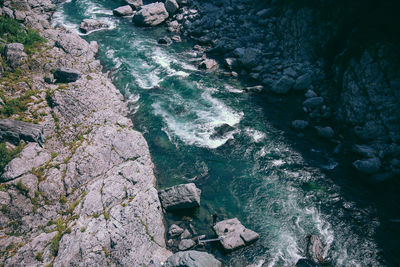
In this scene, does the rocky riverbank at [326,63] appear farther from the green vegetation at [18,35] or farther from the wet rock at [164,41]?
the green vegetation at [18,35]

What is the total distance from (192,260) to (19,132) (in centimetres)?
1703

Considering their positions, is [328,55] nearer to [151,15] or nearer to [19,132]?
[151,15]

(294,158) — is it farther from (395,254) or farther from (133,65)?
(133,65)

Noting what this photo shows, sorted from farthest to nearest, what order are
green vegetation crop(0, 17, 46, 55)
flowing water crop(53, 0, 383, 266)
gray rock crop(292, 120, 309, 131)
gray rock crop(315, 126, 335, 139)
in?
green vegetation crop(0, 17, 46, 55) < gray rock crop(292, 120, 309, 131) < gray rock crop(315, 126, 335, 139) < flowing water crop(53, 0, 383, 266)

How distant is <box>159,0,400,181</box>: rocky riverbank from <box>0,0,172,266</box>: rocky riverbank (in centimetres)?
1676

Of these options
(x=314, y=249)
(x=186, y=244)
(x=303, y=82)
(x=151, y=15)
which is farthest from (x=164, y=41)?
(x=314, y=249)

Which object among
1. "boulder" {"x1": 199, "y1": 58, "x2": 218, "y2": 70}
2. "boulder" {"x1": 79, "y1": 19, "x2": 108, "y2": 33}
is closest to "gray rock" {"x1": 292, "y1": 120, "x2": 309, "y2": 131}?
"boulder" {"x1": 199, "y1": 58, "x2": 218, "y2": 70}

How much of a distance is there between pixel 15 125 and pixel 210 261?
1870 cm

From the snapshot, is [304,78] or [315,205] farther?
[304,78]

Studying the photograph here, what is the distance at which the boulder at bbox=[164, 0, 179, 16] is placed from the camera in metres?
45.0

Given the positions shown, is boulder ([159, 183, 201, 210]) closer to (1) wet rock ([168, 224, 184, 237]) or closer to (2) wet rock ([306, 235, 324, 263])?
(1) wet rock ([168, 224, 184, 237])

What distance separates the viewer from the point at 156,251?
17.0 m

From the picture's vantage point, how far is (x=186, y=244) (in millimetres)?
17688

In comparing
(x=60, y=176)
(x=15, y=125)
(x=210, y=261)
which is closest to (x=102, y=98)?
(x=15, y=125)
